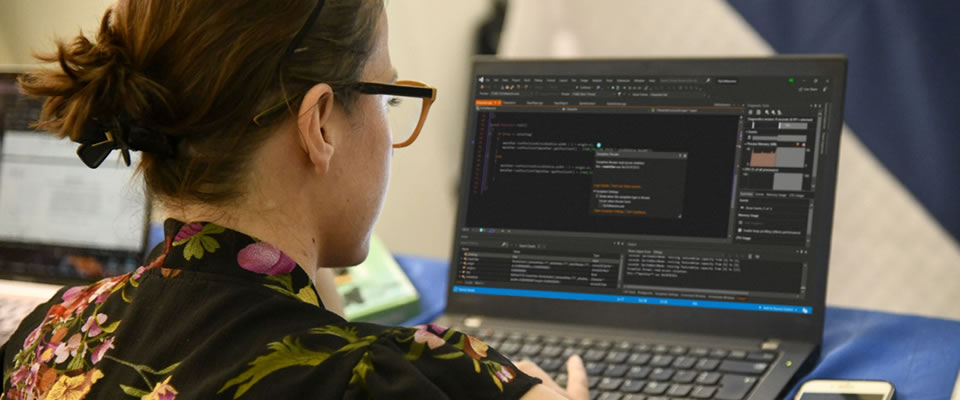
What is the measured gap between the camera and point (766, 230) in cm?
103

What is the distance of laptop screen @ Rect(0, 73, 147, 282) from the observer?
1.38 meters

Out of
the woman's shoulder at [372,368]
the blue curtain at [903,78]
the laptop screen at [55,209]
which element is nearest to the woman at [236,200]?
the woman's shoulder at [372,368]

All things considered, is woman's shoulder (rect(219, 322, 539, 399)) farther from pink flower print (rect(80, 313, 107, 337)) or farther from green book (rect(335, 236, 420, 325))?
green book (rect(335, 236, 420, 325))

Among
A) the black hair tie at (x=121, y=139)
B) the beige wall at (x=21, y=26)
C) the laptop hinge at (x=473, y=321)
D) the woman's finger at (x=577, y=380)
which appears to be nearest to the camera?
the black hair tie at (x=121, y=139)

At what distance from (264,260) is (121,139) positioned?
0.14 metres

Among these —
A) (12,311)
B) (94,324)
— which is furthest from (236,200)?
(12,311)

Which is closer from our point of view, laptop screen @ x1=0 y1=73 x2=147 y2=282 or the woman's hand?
the woman's hand

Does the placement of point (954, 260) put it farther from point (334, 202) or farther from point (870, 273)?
point (334, 202)

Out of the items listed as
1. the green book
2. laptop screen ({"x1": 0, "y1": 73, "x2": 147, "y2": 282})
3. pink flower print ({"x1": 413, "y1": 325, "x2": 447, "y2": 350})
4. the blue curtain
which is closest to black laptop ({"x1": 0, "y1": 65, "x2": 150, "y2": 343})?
laptop screen ({"x1": 0, "y1": 73, "x2": 147, "y2": 282})

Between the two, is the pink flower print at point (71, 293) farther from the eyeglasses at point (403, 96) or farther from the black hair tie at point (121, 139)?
the eyeglasses at point (403, 96)

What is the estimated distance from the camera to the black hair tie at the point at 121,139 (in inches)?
26.3

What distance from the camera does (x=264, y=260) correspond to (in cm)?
67

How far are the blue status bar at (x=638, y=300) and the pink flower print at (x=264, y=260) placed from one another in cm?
50

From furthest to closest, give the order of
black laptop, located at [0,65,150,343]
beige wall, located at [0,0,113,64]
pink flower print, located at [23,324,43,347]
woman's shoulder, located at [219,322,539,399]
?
beige wall, located at [0,0,113,64]
black laptop, located at [0,65,150,343]
pink flower print, located at [23,324,43,347]
woman's shoulder, located at [219,322,539,399]
